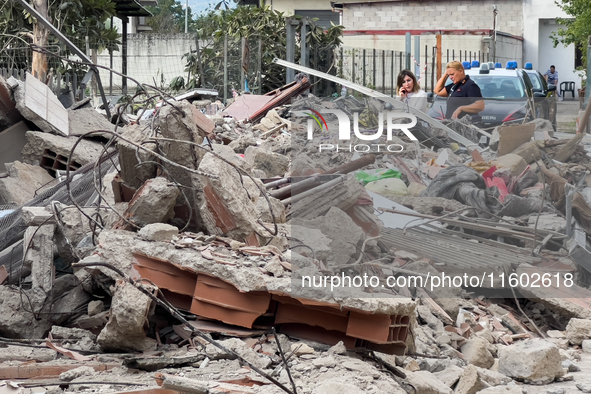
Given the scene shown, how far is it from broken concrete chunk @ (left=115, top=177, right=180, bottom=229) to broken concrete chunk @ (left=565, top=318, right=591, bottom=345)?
3.17 meters

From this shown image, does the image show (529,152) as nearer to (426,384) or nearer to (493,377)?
(493,377)

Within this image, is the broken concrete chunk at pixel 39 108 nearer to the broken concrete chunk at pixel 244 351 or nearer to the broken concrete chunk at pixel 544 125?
the broken concrete chunk at pixel 544 125

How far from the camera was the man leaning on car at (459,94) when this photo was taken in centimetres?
805

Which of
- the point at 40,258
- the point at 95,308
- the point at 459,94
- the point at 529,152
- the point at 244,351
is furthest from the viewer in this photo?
the point at 459,94

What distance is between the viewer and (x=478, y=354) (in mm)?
5066

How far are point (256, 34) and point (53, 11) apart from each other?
6780 mm

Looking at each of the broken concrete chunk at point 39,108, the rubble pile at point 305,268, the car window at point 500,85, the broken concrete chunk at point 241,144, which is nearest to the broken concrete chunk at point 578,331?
the rubble pile at point 305,268

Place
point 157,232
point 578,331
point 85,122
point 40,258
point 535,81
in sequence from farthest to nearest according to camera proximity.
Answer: point 535,81, point 85,122, point 578,331, point 40,258, point 157,232

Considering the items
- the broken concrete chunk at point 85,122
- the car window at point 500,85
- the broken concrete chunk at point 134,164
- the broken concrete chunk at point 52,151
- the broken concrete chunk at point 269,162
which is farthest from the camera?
the car window at point 500,85

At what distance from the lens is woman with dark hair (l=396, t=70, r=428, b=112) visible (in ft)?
26.6

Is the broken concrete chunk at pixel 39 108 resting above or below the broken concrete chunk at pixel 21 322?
above

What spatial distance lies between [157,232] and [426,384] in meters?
1.90

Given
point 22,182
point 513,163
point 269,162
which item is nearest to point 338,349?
point 513,163

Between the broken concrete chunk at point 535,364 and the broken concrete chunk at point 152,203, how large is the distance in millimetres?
2483
